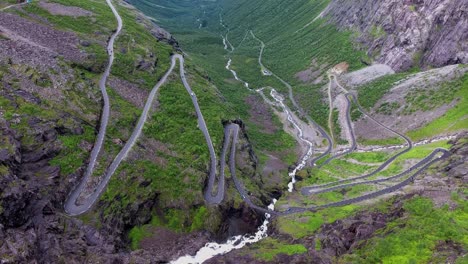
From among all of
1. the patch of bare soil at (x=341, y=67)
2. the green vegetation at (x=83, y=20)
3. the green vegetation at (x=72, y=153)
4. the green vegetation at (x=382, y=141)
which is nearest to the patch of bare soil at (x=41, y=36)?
the green vegetation at (x=83, y=20)

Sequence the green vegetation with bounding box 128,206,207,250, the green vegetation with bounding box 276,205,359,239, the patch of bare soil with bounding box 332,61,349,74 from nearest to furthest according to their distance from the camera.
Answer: the green vegetation with bounding box 128,206,207,250 → the green vegetation with bounding box 276,205,359,239 → the patch of bare soil with bounding box 332,61,349,74

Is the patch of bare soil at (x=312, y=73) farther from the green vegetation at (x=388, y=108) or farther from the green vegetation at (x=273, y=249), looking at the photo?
the green vegetation at (x=273, y=249)

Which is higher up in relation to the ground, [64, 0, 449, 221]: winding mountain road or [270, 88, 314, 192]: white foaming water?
[64, 0, 449, 221]: winding mountain road

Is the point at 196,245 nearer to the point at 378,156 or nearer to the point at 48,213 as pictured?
the point at 48,213

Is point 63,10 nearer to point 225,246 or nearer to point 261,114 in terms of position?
point 261,114

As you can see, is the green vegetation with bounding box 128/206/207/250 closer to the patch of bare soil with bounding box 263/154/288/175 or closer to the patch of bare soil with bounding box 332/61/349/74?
the patch of bare soil with bounding box 263/154/288/175

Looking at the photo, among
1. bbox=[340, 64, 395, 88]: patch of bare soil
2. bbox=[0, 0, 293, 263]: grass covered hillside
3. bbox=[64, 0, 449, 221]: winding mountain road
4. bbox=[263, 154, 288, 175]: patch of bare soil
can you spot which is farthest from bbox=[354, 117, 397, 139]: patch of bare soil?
bbox=[263, 154, 288, 175]: patch of bare soil

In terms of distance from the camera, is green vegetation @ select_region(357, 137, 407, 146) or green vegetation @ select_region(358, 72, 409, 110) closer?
green vegetation @ select_region(357, 137, 407, 146)

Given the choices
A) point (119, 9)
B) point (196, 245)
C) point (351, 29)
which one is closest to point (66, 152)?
point (196, 245)
